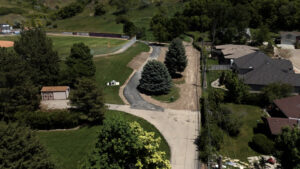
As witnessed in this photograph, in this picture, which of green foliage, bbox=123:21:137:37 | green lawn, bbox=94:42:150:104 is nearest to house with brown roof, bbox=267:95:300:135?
green lawn, bbox=94:42:150:104

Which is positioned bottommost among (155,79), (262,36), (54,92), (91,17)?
(54,92)

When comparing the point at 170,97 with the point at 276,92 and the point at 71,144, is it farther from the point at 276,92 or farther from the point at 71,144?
the point at 71,144

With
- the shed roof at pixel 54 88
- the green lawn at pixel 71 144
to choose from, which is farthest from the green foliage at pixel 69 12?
the green lawn at pixel 71 144

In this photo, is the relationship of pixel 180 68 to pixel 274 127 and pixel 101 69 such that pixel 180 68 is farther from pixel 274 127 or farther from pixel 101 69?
pixel 274 127

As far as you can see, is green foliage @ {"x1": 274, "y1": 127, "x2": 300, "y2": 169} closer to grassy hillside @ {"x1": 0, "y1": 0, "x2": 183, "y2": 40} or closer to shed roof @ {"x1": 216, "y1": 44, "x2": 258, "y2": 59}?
shed roof @ {"x1": 216, "y1": 44, "x2": 258, "y2": 59}

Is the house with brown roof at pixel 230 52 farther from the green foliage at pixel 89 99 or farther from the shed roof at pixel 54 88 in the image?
the shed roof at pixel 54 88

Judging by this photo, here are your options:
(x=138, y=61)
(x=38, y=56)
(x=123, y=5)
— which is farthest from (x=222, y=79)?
(x=123, y=5)
